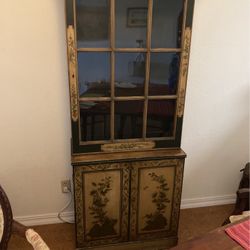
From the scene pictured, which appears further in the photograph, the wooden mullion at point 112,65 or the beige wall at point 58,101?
the beige wall at point 58,101

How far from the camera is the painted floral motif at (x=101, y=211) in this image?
166cm

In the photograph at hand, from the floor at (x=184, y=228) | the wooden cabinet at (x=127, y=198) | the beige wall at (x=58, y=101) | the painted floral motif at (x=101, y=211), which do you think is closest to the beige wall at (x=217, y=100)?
the beige wall at (x=58, y=101)

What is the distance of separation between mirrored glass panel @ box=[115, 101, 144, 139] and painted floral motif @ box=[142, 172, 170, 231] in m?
0.29

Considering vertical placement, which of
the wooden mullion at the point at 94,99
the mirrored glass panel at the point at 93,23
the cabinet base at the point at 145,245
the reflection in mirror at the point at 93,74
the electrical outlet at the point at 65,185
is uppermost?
the mirrored glass panel at the point at 93,23

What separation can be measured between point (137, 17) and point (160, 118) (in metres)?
0.59

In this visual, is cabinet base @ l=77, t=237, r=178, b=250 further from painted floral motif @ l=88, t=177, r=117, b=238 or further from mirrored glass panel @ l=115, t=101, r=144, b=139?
mirrored glass panel @ l=115, t=101, r=144, b=139

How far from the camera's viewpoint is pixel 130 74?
1558 millimetres

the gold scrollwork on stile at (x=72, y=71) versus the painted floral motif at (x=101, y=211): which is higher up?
the gold scrollwork on stile at (x=72, y=71)

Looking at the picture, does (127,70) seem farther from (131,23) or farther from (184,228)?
(184,228)

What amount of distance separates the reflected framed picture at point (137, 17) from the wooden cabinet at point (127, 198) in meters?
0.73

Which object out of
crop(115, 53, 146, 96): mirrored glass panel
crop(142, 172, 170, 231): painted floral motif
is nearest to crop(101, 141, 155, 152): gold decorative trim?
crop(142, 172, 170, 231): painted floral motif

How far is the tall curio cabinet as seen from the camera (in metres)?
1.45

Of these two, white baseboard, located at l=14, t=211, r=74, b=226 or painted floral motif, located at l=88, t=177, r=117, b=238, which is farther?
white baseboard, located at l=14, t=211, r=74, b=226

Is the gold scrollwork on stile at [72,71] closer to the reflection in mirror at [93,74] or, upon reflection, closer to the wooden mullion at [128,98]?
the reflection in mirror at [93,74]
